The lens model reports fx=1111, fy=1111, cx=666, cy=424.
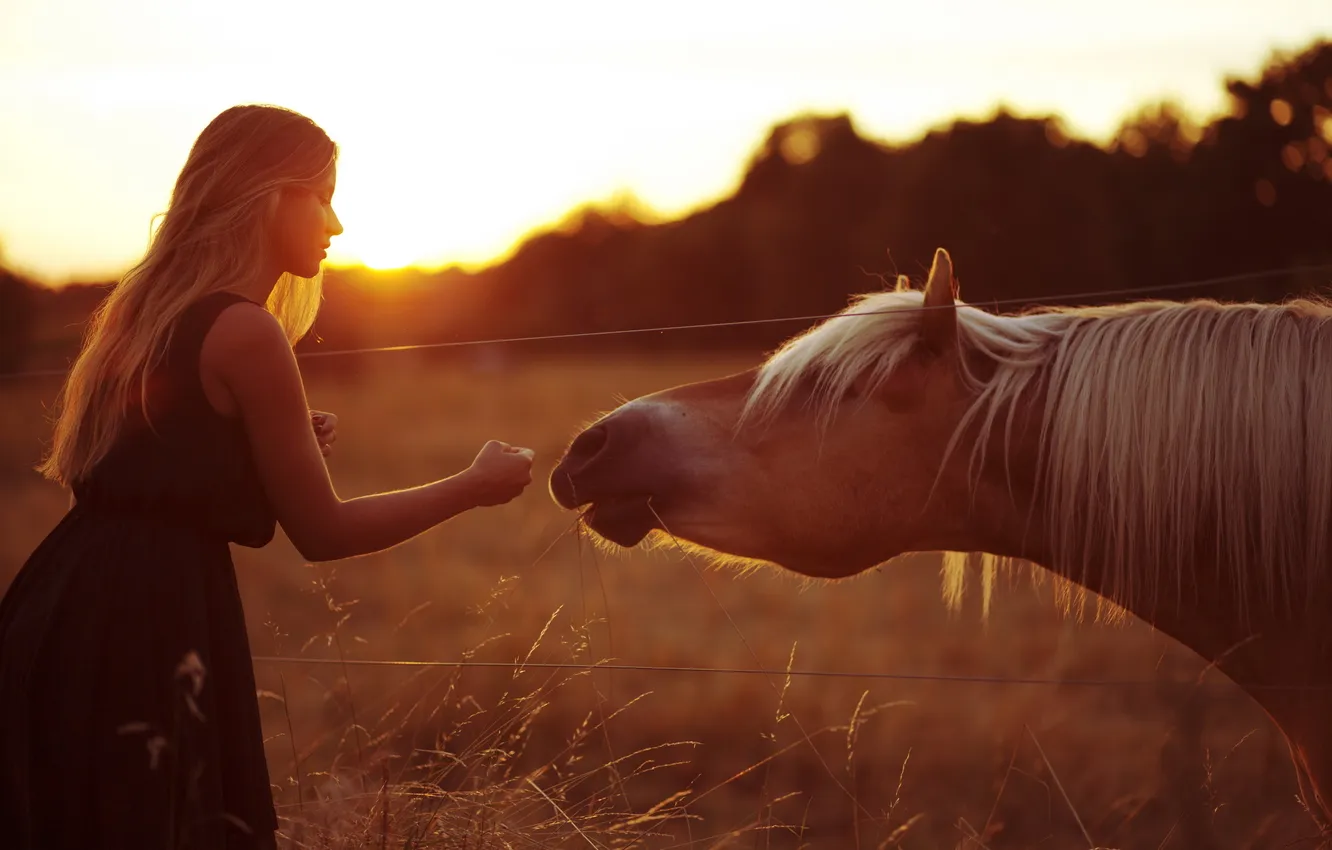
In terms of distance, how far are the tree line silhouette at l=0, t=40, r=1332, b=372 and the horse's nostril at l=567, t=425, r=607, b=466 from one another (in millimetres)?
1393

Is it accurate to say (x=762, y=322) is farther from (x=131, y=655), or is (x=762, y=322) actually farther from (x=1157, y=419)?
(x=131, y=655)

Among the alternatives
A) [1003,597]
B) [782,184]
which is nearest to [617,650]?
[1003,597]

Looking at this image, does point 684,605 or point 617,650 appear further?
point 684,605

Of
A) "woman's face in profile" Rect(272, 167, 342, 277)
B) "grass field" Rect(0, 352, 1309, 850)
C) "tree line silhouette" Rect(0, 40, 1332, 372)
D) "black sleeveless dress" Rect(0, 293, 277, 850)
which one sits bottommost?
"grass field" Rect(0, 352, 1309, 850)

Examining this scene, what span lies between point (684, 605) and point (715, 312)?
21.4 m

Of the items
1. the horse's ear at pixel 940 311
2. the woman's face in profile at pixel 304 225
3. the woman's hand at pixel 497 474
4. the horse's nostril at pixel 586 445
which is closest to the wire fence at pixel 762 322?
the horse's ear at pixel 940 311

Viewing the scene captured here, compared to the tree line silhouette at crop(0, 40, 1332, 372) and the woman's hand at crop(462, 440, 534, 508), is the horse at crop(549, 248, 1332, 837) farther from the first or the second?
the tree line silhouette at crop(0, 40, 1332, 372)

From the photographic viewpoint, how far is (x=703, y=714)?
608cm

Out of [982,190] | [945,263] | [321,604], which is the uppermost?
[982,190]

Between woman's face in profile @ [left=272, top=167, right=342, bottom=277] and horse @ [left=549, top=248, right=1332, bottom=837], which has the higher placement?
woman's face in profile @ [left=272, top=167, right=342, bottom=277]

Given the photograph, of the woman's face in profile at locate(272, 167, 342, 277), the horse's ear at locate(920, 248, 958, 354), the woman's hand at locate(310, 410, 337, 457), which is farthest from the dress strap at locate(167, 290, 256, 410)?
the horse's ear at locate(920, 248, 958, 354)

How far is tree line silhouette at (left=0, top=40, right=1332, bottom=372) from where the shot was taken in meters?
12.2

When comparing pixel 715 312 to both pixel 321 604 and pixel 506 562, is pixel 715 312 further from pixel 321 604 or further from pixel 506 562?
pixel 321 604

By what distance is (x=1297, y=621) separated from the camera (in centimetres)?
236
